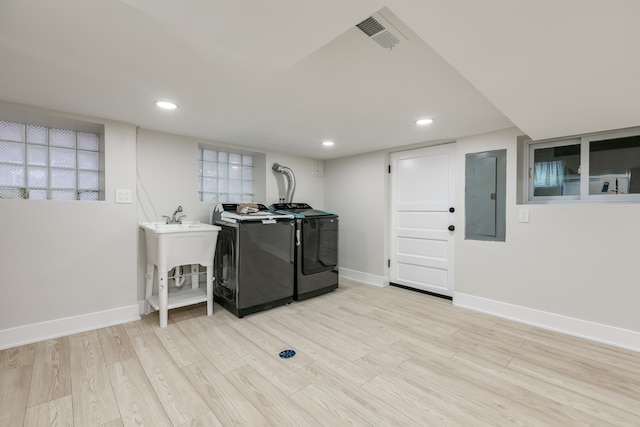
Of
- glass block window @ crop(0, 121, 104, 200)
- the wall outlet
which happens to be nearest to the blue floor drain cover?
glass block window @ crop(0, 121, 104, 200)

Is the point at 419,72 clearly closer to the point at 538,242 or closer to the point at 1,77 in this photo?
the point at 538,242

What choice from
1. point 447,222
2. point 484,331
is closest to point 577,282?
point 484,331

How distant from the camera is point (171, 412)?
147 centimetres

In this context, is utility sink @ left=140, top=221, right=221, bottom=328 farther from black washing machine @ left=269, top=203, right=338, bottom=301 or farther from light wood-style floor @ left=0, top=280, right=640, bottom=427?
black washing machine @ left=269, top=203, right=338, bottom=301

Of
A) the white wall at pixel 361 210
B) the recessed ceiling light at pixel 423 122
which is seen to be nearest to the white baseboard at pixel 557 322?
the white wall at pixel 361 210

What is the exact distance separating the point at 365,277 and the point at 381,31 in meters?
3.40

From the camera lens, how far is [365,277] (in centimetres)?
406

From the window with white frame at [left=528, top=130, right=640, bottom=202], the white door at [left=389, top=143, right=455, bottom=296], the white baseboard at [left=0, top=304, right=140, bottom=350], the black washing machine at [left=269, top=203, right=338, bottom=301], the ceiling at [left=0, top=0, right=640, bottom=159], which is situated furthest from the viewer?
the white door at [left=389, top=143, right=455, bottom=296]

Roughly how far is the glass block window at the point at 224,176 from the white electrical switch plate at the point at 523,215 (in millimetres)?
3276

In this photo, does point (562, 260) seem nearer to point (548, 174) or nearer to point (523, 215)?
point (523, 215)

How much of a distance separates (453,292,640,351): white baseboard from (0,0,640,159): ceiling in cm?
165

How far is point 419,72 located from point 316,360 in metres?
2.04

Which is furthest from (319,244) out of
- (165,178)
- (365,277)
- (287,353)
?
(165,178)

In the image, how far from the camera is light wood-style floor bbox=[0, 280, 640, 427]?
146cm
